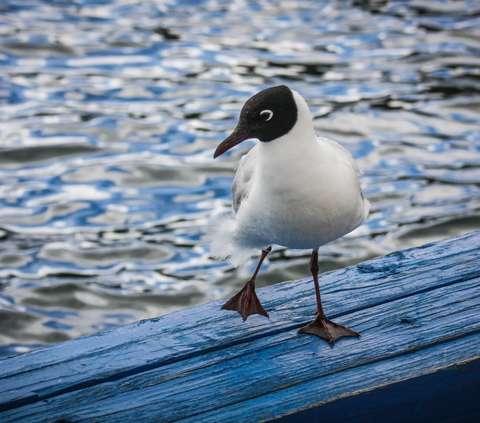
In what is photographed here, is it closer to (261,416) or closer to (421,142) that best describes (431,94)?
(421,142)

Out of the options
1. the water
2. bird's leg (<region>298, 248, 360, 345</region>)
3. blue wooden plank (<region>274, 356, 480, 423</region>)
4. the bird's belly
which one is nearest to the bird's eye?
the bird's belly

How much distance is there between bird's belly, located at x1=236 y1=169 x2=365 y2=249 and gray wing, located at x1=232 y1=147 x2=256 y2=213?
22 centimetres

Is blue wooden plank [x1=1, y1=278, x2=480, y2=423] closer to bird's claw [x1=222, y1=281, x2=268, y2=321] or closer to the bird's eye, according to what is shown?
bird's claw [x1=222, y1=281, x2=268, y2=321]

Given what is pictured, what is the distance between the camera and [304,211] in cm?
259

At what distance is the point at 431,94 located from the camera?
26.9 ft

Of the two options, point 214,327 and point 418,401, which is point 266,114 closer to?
point 214,327

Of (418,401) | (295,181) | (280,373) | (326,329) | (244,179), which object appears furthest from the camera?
(244,179)

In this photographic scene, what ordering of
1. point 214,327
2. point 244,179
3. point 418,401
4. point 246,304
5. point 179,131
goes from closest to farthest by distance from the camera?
point 418,401 → point 214,327 → point 246,304 → point 244,179 → point 179,131

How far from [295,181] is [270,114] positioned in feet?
0.84

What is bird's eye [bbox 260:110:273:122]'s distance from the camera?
8.31 feet

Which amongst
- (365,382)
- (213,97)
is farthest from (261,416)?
(213,97)

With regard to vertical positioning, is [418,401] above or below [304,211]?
below

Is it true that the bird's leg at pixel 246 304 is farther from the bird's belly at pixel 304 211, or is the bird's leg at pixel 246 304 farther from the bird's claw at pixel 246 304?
the bird's belly at pixel 304 211

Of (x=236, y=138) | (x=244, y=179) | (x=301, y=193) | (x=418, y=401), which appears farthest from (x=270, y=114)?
(x=418, y=401)
